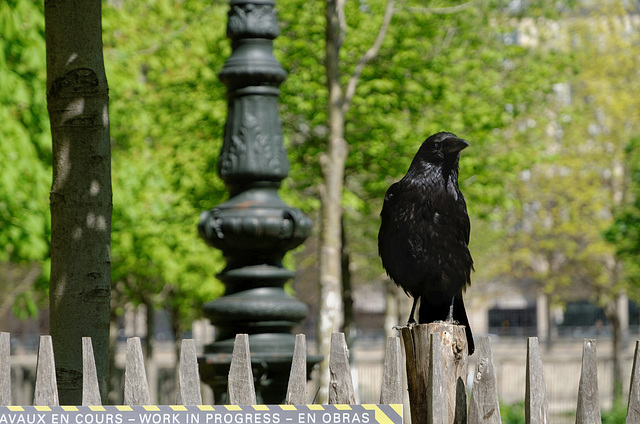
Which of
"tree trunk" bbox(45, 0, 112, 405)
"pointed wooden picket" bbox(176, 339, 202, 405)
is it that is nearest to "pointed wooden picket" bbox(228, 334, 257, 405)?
"pointed wooden picket" bbox(176, 339, 202, 405)

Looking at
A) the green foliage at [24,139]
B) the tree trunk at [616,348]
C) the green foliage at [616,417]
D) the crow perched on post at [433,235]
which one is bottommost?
the green foliage at [616,417]

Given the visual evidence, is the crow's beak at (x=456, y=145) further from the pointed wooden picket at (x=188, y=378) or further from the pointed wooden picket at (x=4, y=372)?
the pointed wooden picket at (x=4, y=372)

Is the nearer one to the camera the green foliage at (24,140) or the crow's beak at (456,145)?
the crow's beak at (456,145)

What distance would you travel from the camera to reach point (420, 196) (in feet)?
12.2

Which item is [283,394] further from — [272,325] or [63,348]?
[63,348]

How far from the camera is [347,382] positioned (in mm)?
3033

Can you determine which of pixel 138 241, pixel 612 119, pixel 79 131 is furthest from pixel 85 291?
pixel 612 119

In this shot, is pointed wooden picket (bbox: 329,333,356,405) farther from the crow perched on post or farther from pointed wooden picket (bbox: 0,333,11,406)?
pointed wooden picket (bbox: 0,333,11,406)

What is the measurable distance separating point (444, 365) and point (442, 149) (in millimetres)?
990

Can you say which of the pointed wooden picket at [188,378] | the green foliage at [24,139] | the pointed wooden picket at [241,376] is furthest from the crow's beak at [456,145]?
the green foliage at [24,139]

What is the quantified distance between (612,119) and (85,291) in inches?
1019

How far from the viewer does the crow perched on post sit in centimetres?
363

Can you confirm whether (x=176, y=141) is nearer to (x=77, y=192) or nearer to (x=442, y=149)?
(x=77, y=192)

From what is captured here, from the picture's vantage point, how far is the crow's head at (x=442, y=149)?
3.70 meters
